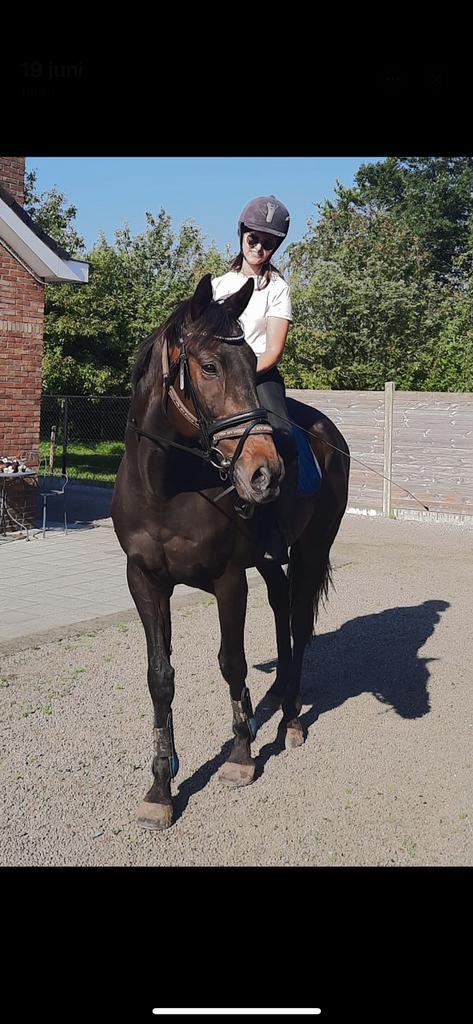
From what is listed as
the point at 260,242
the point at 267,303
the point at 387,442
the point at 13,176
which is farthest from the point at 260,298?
the point at 387,442

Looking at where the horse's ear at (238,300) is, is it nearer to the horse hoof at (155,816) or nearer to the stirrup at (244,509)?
the stirrup at (244,509)

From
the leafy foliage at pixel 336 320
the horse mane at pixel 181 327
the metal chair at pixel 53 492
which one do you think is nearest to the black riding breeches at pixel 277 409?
the horse mane at pixel 181 327

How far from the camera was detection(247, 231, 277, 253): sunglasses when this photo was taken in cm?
391

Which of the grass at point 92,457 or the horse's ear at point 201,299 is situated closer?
the horse's ear at point 201,299

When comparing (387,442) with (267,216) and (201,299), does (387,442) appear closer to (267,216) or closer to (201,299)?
(267,216)

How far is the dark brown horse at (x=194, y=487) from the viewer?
10.3ft

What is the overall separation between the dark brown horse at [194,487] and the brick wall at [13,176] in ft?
28.6

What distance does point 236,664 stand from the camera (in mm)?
4102

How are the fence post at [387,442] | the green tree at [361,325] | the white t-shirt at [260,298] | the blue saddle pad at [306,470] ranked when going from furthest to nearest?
1. the green tree at [361,325]
2. the fence post at [387,442]
3. the blue saddle pad at [306,470]
4. the white t-shirt at [260,298]

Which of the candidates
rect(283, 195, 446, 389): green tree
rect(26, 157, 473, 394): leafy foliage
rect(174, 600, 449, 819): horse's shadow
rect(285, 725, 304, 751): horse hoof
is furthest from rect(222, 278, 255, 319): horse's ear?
rect(283, 195, 446, 389): green tree

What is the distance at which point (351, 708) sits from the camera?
18.0ft
